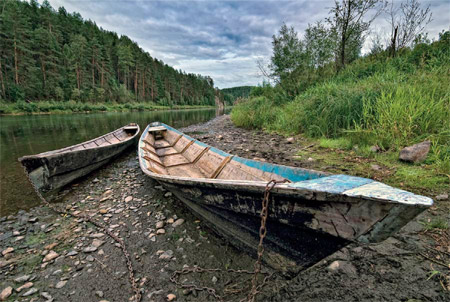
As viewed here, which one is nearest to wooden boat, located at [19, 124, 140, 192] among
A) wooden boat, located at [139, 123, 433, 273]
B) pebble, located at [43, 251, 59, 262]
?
pebble, located at [43, 251, 59, 262]

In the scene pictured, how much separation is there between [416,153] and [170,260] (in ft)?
16.3

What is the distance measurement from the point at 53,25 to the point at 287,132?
55.3m

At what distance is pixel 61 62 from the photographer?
118 feet

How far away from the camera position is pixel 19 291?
2078 millimetres

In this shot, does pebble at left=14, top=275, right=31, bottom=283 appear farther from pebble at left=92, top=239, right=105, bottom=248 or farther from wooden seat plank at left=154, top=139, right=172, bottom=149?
wooden seat plank at left=154, top=139, right=172, bottom=149

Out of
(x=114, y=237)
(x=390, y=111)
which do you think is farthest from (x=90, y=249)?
(x=390, y=111)

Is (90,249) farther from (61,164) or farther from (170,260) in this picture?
(61,164)

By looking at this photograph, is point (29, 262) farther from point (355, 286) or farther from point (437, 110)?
point (437, 110)

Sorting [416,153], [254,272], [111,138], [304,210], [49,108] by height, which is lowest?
[254,272]

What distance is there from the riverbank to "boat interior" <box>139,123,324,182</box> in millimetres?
999

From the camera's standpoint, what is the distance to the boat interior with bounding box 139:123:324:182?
289 centimetres

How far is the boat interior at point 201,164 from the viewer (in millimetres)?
2893

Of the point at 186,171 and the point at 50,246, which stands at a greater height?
the point at 186,171

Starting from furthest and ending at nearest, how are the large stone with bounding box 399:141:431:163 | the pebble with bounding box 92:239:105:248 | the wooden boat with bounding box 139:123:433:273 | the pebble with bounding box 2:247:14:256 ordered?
the large stone with bounding box 399:141:431:163 < the pebble with bounding box 92:239:105:248 < the pebble with bounding box 2:247:14:256 < the wooden boat with bounding box 139:123:433:273
